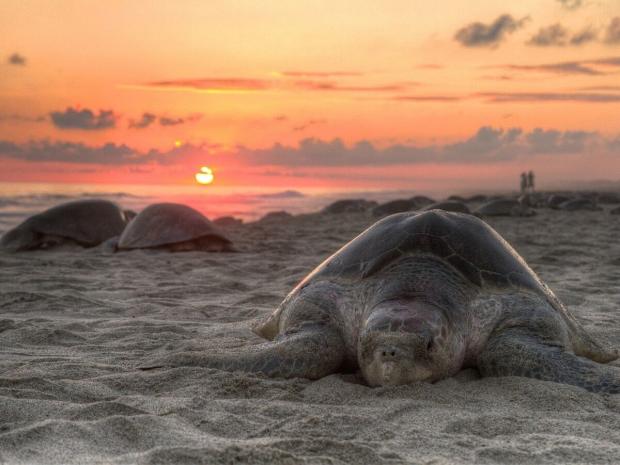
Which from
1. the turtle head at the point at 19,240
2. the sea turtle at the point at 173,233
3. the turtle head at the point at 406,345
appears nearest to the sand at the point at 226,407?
the turtle head at the point at 406,345

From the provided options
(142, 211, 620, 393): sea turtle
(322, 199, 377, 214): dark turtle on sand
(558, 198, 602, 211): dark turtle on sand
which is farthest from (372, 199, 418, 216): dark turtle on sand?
(142, 211, 620, 393): sea turtle

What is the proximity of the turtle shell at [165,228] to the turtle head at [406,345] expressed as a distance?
24.7ft

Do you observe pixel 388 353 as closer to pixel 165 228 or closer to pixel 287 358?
pixel 287 358

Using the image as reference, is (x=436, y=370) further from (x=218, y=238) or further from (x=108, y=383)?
(x=218, y=238)

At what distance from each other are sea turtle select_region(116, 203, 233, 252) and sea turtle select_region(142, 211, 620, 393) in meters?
6.58

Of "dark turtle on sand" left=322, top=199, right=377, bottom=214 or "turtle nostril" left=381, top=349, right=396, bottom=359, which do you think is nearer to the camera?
"turtle nostril" left=381, top=349, right=396, bottom=359

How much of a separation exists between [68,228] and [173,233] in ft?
7.00

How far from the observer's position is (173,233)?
34.1ft

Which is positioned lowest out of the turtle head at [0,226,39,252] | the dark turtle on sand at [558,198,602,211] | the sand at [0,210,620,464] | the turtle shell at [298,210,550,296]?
the dark turtle on sand at [558,198,602,211]

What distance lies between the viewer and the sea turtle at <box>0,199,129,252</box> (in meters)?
10.7

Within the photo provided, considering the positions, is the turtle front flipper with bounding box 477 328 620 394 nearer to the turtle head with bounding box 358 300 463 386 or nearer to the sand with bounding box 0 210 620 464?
the sand with bounding box 0 210 620 464

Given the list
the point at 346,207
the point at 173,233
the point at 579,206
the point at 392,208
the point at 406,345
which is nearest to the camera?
the point at 406,345

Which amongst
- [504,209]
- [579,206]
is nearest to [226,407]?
[504,209]

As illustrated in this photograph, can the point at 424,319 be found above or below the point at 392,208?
above
